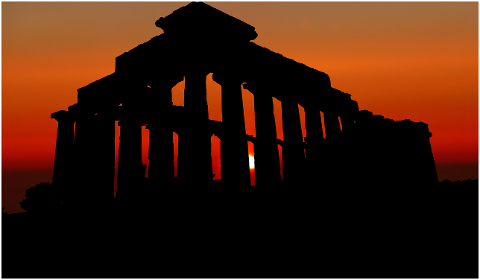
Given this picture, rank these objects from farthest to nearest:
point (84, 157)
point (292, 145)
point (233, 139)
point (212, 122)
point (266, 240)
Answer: point (212, 122)
point (84, 157)
point (292, 145)
point (233, 139)
point (266, 240)

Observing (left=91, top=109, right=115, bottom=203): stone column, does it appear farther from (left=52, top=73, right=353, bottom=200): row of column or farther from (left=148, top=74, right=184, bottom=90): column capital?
(left=148, top=74, right=184, bottom=90): column capital

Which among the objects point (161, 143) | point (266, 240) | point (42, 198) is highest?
point (161, 143)

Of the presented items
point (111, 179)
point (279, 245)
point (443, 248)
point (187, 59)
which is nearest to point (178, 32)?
point (187, 59)

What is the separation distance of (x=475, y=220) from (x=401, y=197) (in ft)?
14.4

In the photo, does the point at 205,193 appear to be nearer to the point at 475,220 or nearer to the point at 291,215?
the point at 291,215

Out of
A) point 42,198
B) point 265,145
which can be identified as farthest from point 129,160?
point 42,198

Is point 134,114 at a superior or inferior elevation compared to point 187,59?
inferior

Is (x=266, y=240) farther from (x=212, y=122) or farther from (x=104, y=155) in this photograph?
(x=212, y=122)

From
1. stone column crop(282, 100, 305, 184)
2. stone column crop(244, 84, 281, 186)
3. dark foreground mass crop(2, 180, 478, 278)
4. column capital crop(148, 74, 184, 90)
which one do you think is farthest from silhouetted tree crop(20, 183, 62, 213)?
stone column crop(282, 100, 305, 184)

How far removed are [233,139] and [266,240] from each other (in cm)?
978

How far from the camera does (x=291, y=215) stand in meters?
17.0

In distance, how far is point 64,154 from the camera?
3081 centimetres

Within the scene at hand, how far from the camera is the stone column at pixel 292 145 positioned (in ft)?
92.3

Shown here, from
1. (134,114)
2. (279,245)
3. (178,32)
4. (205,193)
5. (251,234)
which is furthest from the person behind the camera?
(134,114)
